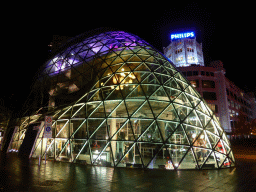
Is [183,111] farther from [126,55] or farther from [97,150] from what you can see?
[126,55]

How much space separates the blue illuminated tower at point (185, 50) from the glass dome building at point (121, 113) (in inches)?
2418

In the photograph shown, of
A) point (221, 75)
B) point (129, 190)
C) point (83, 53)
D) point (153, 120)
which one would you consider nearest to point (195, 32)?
point (221, 75)

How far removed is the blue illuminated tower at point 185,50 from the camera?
77375mm

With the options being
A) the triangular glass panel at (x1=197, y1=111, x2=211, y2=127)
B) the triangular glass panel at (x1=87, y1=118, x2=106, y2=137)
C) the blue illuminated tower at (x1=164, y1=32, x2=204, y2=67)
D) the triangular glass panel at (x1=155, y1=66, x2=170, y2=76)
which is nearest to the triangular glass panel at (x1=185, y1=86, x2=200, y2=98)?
the triangular glass panel at (x1=197, y1=111, x2=211, y2=127)

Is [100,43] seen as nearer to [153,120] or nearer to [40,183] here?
A: [153,120]

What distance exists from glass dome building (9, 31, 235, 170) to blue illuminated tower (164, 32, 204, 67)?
61.4 metres

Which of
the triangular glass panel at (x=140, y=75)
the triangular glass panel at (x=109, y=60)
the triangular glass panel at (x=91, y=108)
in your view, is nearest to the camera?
the triangular glass panel at (x=91, y=108)

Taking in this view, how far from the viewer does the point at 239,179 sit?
8836 mm

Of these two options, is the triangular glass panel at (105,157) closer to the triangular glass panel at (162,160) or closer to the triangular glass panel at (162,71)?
the triangular glass panel at (162,160)

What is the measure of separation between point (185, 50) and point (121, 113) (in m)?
69.9

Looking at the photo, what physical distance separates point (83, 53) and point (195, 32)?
243ft

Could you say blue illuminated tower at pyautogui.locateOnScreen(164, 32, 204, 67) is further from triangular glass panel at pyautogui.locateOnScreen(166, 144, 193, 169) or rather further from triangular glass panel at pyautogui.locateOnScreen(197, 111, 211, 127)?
triangular glass panel at pyautogui.locateOnScreen(166, 144, 193, 169)

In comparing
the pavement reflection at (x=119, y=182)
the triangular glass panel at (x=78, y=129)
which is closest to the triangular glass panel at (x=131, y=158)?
the pavement reflection at (x=119, y=182)

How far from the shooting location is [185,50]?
255 feet
